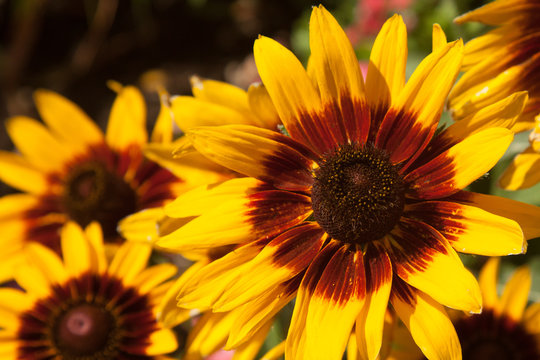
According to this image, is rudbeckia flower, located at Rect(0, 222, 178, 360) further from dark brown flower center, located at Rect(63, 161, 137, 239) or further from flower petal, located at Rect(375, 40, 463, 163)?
flower petal, located at Rect(375, 40, 463, 163)

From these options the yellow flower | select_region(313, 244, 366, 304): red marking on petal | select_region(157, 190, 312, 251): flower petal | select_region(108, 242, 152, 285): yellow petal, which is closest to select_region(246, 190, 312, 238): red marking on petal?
select_region(157, 190, 312, 251): flower petal

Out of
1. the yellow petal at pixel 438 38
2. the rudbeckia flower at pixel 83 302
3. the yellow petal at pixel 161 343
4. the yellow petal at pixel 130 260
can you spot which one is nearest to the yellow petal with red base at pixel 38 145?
the rudbeckia flower at pixel 83 302

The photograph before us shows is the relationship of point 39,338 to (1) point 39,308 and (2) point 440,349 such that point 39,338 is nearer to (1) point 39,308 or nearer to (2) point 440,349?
(1) point 39,308

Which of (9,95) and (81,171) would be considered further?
(9,95)

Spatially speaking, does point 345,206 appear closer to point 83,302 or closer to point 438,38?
point 438,38

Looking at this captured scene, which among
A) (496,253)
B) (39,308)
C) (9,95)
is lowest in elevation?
(496,253)

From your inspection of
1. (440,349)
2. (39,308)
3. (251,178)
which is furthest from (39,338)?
(440,349)

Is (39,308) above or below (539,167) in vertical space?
above

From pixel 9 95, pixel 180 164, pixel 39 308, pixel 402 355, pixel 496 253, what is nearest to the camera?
pixel 496 253
